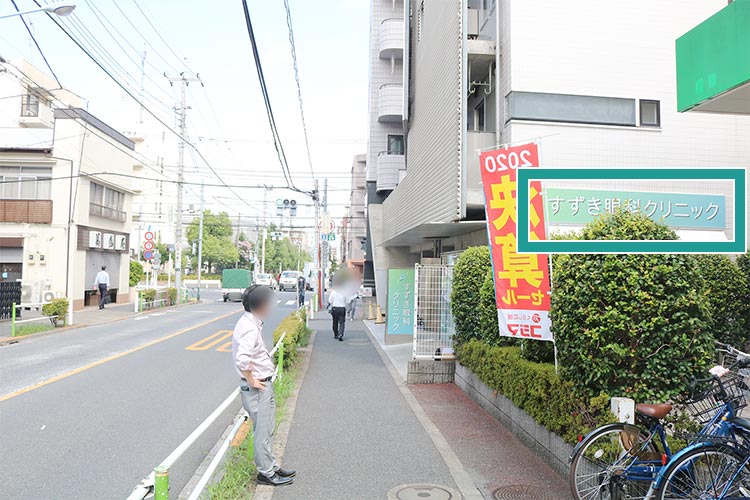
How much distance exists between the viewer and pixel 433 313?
1041 cm

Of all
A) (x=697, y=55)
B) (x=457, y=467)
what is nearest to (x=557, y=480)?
(x=457, y=467)

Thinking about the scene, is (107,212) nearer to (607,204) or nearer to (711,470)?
(607,204)

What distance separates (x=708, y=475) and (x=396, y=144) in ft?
78.9

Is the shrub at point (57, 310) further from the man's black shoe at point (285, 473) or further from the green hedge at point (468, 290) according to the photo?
the man's black shoe at point (285, 473)

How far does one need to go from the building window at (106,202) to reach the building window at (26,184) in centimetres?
202

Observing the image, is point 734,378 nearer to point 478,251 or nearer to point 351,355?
point 478,251

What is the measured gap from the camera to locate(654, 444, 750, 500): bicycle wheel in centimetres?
360

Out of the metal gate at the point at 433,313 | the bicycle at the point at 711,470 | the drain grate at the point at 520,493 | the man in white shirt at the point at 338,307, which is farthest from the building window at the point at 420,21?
the bicycle at the point at 711,470

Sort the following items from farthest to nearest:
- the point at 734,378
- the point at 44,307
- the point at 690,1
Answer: the point at 44,307 < the point at 690,1 < the point at 734,378

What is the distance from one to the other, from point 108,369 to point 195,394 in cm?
293

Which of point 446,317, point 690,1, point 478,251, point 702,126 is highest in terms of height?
point 690,1

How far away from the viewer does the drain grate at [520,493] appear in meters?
4.65

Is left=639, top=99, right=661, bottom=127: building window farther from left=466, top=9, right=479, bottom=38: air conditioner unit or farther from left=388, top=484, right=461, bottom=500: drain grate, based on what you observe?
left=388, top=484, right=461, bottom=500: drain grate

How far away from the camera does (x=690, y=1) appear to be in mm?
11297
